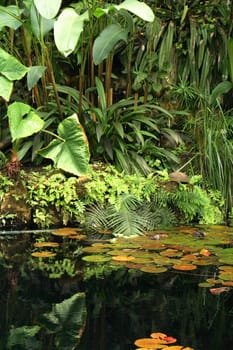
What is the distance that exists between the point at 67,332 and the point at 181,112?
325cm

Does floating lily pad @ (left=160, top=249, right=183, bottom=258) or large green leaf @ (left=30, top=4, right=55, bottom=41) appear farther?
large green leaf @ (left=30, top=4, right=55, bottom=41)

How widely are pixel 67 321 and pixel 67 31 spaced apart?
1.88 meters

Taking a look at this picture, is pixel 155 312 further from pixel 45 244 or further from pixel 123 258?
pixel 45 244

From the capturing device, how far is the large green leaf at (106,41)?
4.11 metres

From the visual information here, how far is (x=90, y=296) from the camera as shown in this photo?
2520 mm

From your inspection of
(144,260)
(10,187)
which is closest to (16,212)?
(10,187)

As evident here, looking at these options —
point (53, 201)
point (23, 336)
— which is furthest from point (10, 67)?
point (23, 336)

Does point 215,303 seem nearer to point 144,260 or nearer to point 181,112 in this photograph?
point 144,260

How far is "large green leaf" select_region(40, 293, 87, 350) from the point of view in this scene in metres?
2.02

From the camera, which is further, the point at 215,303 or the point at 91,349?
the point at 215,303

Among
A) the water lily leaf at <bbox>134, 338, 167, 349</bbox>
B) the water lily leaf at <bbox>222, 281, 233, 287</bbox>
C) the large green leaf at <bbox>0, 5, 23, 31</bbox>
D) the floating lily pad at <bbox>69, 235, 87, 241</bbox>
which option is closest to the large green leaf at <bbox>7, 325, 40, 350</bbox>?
the water lily leaf at <bbox>134, 338, 167, 349</bbox>

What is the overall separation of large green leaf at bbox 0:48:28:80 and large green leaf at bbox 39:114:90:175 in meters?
0.44

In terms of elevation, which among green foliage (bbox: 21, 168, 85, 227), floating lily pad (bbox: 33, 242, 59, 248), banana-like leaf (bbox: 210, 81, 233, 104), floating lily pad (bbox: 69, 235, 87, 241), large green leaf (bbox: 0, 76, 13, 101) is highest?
banana-like leaf (bbox: 210, 81, 233, 104)

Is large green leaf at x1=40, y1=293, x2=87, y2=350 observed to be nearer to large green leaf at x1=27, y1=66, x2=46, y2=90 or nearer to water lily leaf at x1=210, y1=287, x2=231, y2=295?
water lily leaf at x1=210, y1=287, x2=231, y2=295
